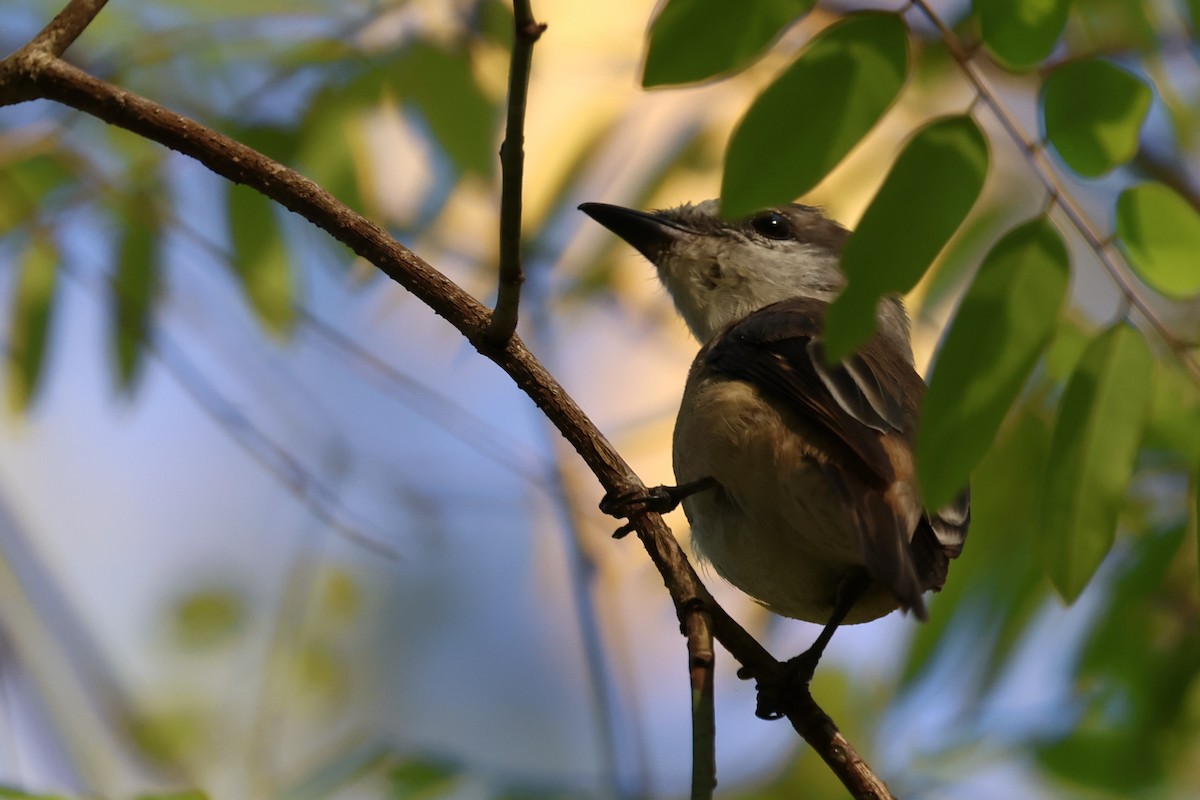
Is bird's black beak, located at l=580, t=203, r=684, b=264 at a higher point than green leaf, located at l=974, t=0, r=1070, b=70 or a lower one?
Result: higher

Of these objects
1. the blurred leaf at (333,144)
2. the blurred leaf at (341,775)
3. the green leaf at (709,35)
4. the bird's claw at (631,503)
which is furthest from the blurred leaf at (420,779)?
the green leaf at (709,35)

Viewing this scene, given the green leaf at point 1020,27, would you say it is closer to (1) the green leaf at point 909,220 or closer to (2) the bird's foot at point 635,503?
(1) the green leaf at point 909,220

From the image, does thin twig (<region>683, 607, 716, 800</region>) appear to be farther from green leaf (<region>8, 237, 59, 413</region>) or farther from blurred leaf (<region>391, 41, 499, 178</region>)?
green leaf (<region>8, 237, 59, 413</region>)

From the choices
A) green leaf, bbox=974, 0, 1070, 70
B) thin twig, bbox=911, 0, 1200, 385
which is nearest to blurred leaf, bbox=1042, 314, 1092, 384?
thin twig, bbox=911, 0, 1200, 385

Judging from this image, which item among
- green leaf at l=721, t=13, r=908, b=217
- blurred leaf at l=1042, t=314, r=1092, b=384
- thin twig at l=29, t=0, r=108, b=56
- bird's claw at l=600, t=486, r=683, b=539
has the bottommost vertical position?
bird's claw at l=600, t=486, r=683, b=539

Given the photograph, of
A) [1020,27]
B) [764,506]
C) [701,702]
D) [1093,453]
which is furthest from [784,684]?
[1020,27]

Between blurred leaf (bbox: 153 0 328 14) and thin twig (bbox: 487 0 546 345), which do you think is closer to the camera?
thin twig (bbox: 487 0 546 345)

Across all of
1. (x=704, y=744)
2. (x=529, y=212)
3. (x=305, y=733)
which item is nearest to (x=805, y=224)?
(x=529, y=212)

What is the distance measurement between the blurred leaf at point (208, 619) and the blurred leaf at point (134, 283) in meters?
2.89

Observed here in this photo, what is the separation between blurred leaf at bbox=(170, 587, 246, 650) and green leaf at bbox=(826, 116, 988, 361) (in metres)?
5.37

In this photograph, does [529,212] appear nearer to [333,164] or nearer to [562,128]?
[562,128]

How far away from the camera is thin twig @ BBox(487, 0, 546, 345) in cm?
203

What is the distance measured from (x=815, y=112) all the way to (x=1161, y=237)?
0.88 meters

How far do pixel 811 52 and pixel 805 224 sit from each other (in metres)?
2.57
